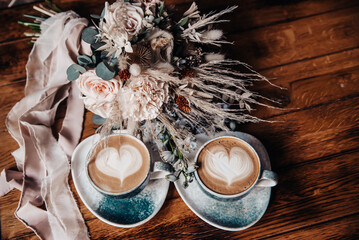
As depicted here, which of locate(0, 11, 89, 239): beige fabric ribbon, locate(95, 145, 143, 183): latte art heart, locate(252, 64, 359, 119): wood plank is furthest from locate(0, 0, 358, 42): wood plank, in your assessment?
locate(95, 145, 143, 183): latte art heart

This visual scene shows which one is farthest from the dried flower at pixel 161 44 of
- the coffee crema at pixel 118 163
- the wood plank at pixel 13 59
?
the wood plank at pixel 13 59

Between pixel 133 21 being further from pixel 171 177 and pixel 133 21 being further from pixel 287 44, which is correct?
pixel 287 44

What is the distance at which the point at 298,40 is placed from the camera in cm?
110

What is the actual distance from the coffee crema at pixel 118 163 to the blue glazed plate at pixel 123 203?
2.3 inches

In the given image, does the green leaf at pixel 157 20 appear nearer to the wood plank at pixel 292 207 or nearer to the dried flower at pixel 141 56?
the dried flower at pixel 141 56

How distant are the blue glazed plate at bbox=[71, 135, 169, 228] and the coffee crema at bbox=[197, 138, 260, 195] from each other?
0.15 meters

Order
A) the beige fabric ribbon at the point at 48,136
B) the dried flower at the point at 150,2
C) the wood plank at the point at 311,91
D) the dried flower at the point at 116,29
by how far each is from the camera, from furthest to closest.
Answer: the wood plank at the point at 311,91, the beige fabric ribbon at the point at 48,136, the dried flower at the point at 150,2, the dried flower at the point at 116,29

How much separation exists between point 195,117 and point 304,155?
0.42m

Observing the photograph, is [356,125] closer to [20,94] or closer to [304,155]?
[304,155]

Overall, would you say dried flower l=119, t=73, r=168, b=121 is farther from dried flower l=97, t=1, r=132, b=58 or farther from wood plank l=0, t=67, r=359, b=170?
wood plank l=0, t=67, r=359, b=170

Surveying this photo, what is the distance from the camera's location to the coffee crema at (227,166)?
32.5 inches

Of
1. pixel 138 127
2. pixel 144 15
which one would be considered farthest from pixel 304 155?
pixel 144 15

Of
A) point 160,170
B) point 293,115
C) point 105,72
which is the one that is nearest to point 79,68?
point 105,72

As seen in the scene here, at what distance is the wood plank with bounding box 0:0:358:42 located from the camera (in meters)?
1.10
